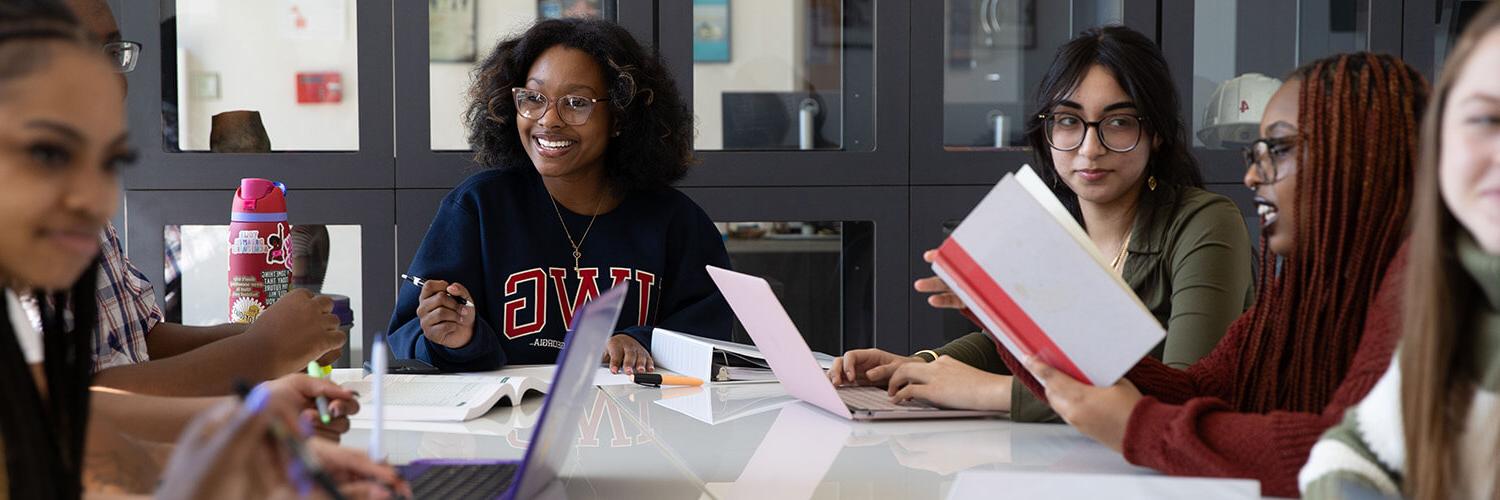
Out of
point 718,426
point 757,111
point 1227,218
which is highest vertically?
point 757,111

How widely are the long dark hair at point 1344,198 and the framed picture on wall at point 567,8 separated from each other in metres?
2.08

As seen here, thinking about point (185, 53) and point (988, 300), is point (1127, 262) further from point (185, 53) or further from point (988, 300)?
point (185, 53)

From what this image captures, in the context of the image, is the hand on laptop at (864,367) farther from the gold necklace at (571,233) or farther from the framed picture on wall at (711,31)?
the framed picture on wall at (711,31)

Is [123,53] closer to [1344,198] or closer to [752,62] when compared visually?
[752,62]

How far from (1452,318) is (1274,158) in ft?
1.42

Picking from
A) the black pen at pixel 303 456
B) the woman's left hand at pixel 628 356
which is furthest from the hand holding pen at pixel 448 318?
the black pen at pixel 303 456

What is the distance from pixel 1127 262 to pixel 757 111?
56.0 inches

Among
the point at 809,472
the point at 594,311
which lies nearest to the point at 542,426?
the point at 594,311

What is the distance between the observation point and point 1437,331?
0.87 metres

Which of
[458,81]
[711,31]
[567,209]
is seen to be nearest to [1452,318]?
[567,209]

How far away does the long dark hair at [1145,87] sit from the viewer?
193cm

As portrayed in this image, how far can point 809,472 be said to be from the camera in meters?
1.26

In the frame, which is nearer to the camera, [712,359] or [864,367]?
[864,367]

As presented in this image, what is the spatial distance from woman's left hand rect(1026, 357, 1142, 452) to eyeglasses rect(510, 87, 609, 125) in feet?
4.24
